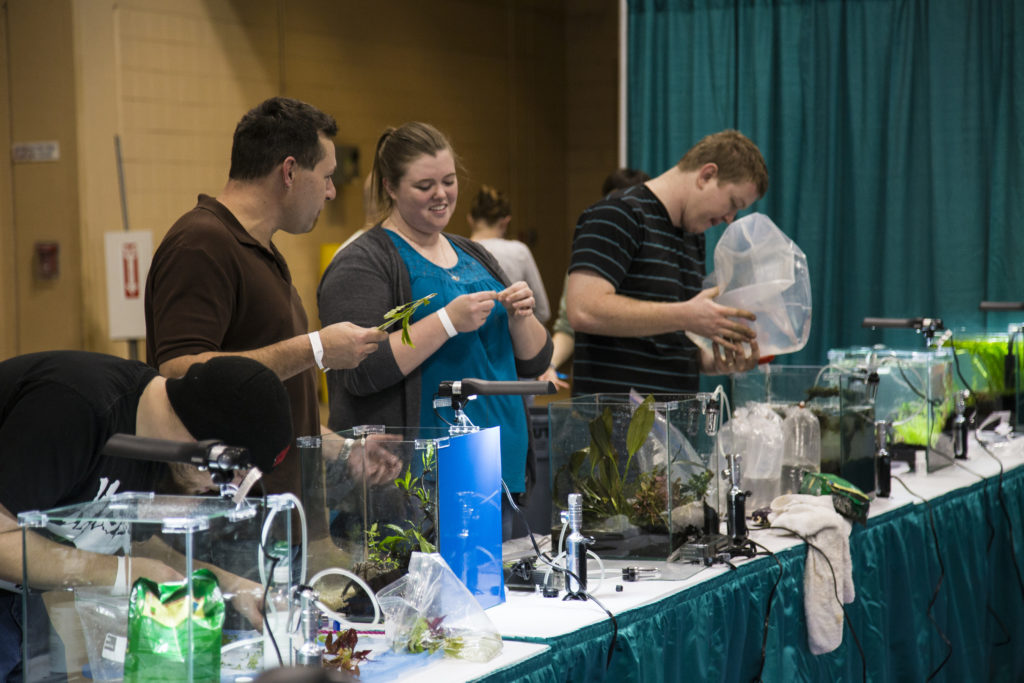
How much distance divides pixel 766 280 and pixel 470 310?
919 mm

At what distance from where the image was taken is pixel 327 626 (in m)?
1.57

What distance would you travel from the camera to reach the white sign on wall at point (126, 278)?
4227 mm

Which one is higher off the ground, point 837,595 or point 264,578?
point 264,578

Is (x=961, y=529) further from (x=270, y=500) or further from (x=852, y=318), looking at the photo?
(x=270, y=500)

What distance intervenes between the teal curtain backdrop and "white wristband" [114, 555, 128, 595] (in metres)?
3.29

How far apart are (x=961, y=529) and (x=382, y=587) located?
1799mm

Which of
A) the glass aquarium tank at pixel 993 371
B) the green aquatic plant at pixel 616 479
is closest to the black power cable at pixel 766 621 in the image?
the green aquatic plant at pixel 616 479

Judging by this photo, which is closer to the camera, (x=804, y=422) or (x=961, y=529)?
(x=804, y=422)

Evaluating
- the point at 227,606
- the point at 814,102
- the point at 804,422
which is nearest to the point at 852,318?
the point at 814,102

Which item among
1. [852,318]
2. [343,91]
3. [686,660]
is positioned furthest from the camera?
[343,91]

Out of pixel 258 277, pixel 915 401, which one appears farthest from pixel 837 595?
pixel 258 277

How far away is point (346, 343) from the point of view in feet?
6.54

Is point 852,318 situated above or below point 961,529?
above

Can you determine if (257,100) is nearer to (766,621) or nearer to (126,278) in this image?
(126,278)
